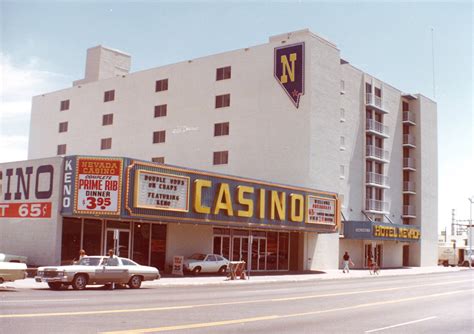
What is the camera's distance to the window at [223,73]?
5508 centimetres

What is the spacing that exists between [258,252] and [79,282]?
2303 cm

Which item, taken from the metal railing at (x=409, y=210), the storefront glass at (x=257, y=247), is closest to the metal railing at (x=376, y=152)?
the metal railing at (x=409, y=210)

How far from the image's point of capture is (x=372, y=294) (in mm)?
25844

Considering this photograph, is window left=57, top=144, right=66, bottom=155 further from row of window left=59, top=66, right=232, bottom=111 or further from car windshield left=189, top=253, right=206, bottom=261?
car windshield left=189, top=253, right=206, bottom=261

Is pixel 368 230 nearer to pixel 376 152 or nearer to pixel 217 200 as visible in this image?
pixel 376 152

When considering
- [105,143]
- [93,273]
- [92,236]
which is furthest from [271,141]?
[93,273]

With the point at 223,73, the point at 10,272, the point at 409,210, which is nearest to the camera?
the point at 10,272

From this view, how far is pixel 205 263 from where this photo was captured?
128 ft

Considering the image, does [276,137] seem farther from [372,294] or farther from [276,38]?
[372,294]

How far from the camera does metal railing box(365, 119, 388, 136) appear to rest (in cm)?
6272

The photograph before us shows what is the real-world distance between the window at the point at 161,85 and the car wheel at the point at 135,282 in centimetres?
3491

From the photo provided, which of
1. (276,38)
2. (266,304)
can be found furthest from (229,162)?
(266,304)

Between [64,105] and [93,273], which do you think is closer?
[93,273]

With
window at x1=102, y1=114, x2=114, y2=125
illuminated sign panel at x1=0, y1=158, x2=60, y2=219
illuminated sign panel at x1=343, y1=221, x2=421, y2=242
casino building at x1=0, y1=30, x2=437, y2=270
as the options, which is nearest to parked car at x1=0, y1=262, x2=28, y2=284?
illuminated sign panel at x1=0, y1=158, x2=60, y2=219
